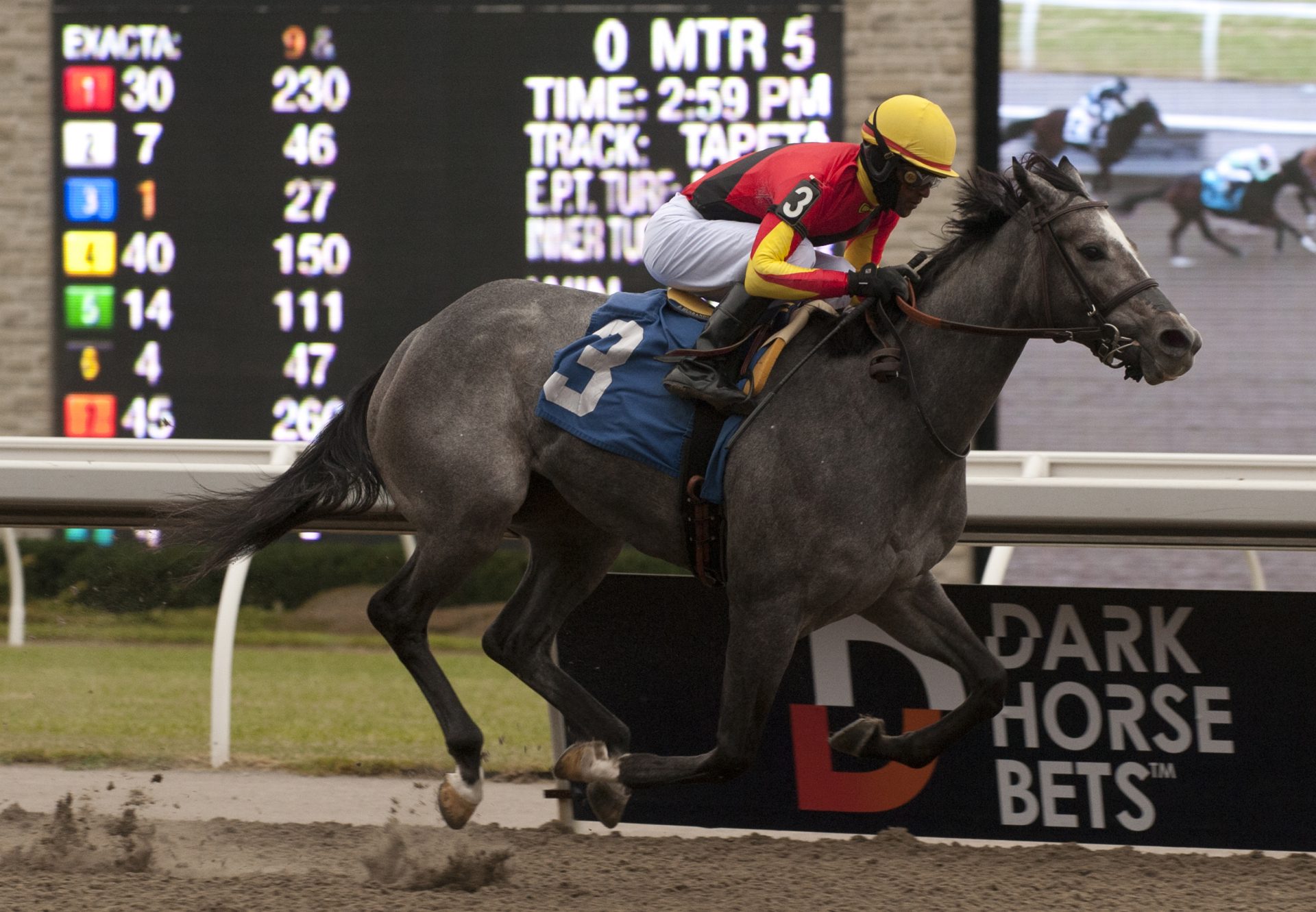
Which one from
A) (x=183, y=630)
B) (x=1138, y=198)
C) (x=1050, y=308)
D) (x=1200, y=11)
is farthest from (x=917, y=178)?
(x=183, y=630)

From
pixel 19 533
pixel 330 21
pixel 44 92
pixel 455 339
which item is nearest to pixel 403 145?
pixel 330 21

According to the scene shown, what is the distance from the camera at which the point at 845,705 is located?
3.79 m

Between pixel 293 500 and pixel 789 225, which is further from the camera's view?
pixel 293 500

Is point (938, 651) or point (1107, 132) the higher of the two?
point (1107, 132)

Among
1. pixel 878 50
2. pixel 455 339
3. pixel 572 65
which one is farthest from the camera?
pixel 878 50

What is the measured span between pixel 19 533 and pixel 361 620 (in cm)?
164

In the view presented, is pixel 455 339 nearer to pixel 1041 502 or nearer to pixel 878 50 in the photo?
pixel 1041 502

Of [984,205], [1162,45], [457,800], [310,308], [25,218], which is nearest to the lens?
[984,205]

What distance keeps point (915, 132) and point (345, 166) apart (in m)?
4.25

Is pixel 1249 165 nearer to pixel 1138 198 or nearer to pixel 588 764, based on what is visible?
pixel 1138 198

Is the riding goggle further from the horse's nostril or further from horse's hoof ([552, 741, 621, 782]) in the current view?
horse's hoof ([552, 741, 621, 782])

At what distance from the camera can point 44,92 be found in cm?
781

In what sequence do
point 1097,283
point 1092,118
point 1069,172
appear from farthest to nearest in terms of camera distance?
point 1092,118
point 1069,172
point 1097,283

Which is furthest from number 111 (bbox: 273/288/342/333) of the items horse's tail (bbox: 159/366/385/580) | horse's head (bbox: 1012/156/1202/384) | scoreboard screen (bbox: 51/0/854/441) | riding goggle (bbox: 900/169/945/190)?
horse's head (bbox: 1012/156/1202/384)
